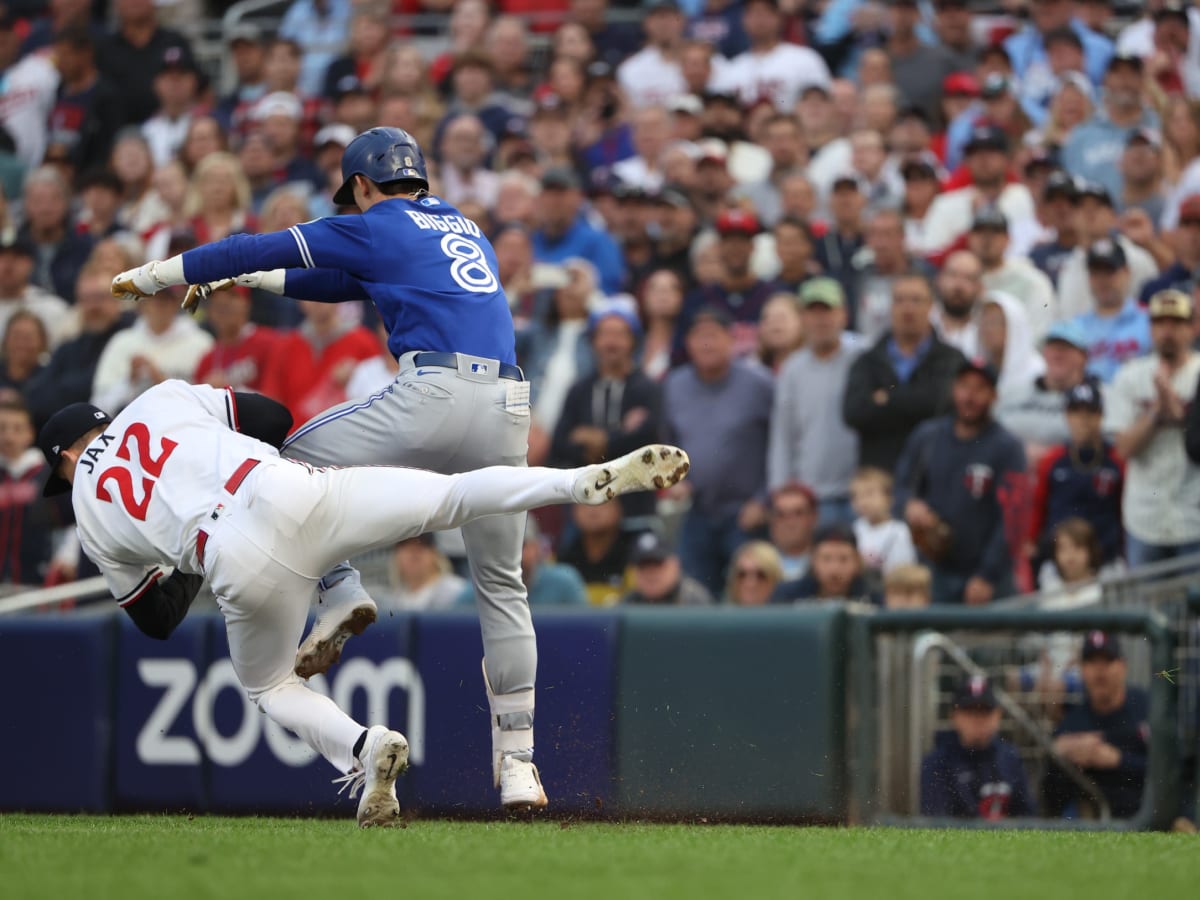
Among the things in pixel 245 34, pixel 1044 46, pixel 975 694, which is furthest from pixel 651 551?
pixel 245 34

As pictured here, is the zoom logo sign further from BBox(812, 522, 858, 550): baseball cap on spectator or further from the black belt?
the black belt

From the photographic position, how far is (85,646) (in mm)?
9852

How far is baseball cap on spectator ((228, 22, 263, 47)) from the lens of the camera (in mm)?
16406

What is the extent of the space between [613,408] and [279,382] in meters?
2.14

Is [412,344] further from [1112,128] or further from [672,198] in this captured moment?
[1112,128]

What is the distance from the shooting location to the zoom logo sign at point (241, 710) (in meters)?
9.34

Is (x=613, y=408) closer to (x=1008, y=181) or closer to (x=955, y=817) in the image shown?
(x=1008, y=181)

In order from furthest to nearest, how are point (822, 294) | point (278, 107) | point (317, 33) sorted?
point (317, 33) → point (278, 107) → point (822, 294)

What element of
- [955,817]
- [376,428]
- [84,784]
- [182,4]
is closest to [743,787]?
[955,817]

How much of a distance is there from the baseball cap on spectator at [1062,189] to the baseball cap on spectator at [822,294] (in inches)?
53.6

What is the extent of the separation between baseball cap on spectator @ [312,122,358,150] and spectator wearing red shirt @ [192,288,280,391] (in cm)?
214

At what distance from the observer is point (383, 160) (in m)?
7.34

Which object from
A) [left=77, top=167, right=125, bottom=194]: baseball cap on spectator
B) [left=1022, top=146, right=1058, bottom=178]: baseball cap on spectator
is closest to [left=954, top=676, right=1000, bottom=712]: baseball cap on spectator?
[left=1022, top=146, right=1058, bottom=178]: baseball cap on spectator

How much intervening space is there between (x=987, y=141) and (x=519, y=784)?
628cm
